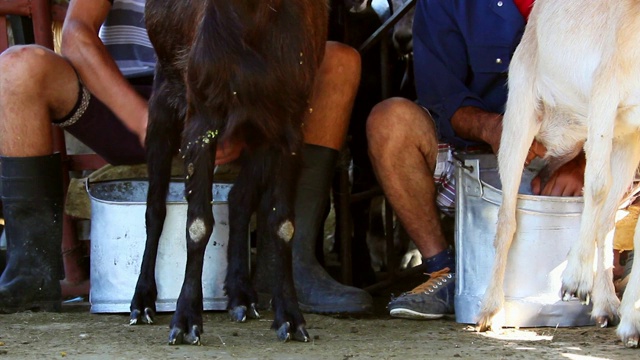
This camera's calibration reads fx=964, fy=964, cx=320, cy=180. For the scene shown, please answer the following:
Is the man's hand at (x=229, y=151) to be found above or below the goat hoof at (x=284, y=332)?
above

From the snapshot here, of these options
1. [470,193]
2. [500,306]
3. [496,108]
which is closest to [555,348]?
[500,306]

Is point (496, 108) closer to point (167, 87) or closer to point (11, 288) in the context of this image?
point (167, 87)

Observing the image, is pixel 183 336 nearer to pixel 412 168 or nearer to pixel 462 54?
pixel 412 168

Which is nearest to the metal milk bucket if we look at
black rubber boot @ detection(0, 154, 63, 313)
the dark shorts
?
the dark shorts

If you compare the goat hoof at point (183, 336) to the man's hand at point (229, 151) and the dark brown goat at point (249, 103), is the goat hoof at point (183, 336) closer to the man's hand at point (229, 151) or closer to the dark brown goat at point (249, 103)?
the dark brown goat at point (249, 103)

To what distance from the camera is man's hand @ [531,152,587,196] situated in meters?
3.80

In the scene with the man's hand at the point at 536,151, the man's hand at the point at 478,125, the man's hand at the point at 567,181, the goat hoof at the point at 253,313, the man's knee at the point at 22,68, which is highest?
the man's knee at the point at 22,68

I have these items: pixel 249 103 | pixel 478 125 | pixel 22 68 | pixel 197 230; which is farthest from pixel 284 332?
pixel 22 68

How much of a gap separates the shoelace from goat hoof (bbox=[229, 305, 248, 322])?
0.70 meters

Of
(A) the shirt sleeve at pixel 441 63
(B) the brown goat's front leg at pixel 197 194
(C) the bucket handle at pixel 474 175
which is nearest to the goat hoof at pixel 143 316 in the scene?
(B) the brown goat's front leg at pixel 197 194

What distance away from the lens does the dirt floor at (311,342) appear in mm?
3018

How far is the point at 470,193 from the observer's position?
3742 millimetres

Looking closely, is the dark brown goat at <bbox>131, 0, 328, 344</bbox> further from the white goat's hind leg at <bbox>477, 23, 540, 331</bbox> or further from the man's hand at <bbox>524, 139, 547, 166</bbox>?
the man's hand at <bbox>524, 139, 547, 166</bbox>

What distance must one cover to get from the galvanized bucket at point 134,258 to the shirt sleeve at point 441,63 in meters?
1.10
